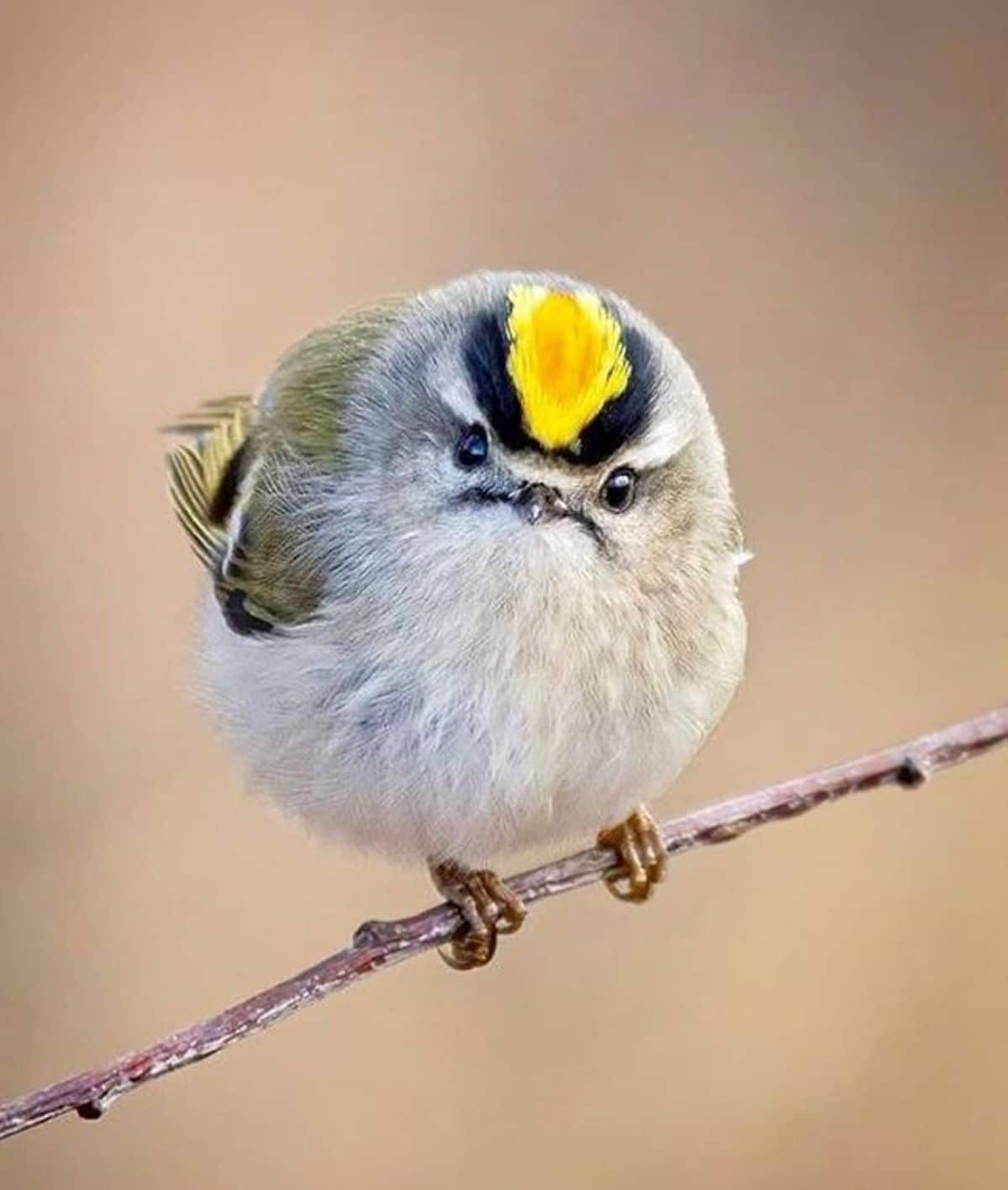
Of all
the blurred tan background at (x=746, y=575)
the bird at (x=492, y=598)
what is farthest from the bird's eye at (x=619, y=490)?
the blurred tan background at (x=746, y=575)

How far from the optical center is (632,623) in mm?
2068

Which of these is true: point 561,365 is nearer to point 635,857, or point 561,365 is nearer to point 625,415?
point 625,415

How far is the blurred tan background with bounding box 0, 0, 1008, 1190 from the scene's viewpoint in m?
3.39

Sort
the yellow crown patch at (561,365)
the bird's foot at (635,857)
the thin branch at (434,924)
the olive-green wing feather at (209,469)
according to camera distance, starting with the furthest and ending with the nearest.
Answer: the olive-green wing feather at (209,469)
the bird's foot at (635,857)
the yellow crown patch at (561,365)
the thin branch at (434,924)

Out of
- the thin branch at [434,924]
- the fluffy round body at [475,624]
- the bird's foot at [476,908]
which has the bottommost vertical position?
the thin branch at [434,924]

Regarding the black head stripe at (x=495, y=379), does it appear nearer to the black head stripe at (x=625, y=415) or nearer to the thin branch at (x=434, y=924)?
the black head stripe at (x=625, y=415)

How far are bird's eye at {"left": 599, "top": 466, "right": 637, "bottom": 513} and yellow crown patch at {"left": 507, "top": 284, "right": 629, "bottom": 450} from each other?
0.08 meters

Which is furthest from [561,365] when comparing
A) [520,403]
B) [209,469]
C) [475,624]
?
[209,469]

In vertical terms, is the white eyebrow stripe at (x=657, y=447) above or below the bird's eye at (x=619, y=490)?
above

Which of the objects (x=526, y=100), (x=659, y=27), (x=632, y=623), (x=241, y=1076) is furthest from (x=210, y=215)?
(x=632, y=623)

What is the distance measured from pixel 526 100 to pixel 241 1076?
6.18 ft

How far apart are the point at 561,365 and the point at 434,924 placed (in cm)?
58

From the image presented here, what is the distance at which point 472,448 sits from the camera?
6.56 ft

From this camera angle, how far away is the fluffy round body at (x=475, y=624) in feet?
6.64
